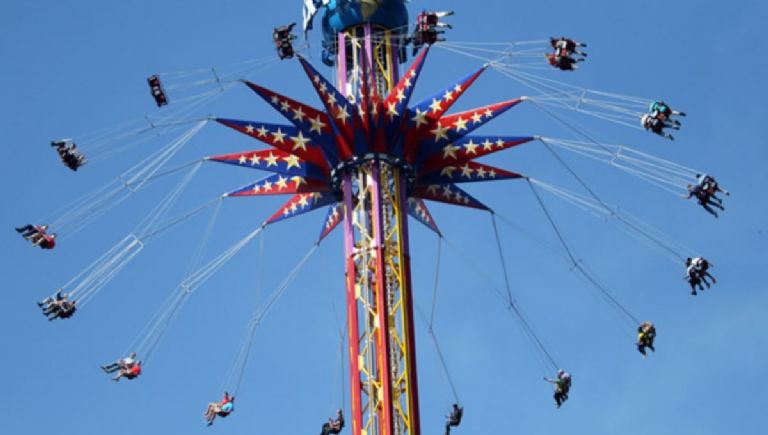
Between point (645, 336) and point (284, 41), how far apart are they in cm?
1466

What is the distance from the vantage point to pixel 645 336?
7000 cm

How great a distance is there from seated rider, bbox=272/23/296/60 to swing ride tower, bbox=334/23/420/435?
2459 mm

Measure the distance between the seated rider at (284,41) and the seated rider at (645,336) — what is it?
14.0 metres

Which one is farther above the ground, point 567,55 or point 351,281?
point 567,55

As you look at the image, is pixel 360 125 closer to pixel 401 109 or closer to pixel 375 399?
pixel 401 109

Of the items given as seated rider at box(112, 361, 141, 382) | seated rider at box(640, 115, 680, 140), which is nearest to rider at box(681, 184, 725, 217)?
seated rider at box(640, 115, 680, 140)

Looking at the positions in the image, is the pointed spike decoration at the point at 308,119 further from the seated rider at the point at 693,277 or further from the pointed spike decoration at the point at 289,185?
the seated rider at the point at 693,277

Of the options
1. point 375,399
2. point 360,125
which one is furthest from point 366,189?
point 375,399

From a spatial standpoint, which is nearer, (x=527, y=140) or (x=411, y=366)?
(x=411, y=366)

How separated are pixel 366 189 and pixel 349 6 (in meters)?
7.49

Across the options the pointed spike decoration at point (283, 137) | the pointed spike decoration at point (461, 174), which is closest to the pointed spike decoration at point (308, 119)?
the pointed spike decoration at point (283, 137)

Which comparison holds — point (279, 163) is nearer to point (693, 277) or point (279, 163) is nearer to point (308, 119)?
point (308, 119)

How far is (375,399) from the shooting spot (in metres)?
65.9

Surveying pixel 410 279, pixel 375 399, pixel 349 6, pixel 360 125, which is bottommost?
pixel 375 399
